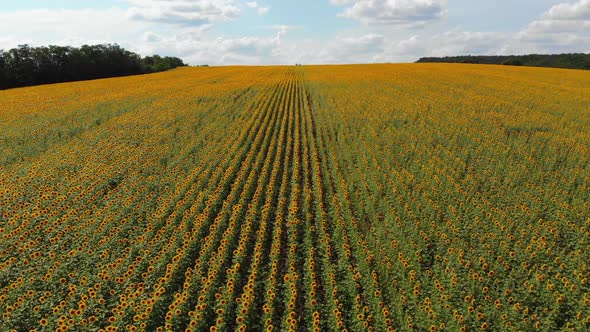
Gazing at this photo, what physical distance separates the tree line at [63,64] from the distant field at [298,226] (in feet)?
133

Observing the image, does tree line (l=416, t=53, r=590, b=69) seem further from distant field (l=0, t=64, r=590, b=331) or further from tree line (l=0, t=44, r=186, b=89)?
tree line (l=0, t=44, r=186, b=89)

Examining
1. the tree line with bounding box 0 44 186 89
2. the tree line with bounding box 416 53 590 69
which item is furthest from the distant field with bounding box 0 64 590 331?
the tree line with bounding box 416 53 590 69

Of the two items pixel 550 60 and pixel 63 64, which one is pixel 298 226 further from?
pixel 550 60

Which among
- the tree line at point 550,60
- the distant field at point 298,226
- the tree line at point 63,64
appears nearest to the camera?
the distant field at point 298,226

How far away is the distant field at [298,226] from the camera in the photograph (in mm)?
7094

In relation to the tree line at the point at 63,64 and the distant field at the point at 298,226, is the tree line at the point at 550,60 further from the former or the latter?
the tree line at the point at 63,64

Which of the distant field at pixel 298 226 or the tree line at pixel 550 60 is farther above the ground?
the tree line at pixel 550 60

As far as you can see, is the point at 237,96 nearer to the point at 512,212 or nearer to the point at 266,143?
the point at 266,143

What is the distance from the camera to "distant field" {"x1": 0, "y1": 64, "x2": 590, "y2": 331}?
7.09 meters

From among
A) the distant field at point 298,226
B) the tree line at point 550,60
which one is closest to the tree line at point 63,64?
the distant field at point 298,226

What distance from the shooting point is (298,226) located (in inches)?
413

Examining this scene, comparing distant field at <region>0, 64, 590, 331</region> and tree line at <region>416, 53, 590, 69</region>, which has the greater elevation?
tree line at <region>416, 53, 590, 69</region>

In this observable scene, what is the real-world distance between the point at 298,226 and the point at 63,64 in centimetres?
6413

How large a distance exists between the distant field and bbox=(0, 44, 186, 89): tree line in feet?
133
